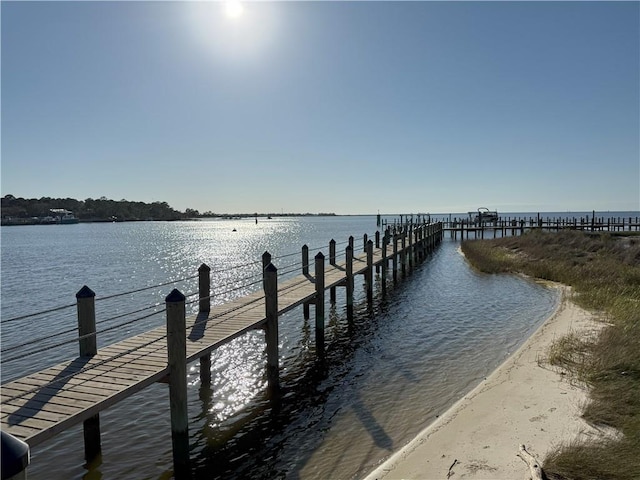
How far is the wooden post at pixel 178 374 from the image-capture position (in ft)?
21.8

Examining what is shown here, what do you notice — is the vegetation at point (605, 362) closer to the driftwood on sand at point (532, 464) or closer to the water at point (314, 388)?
the driftwood on sand at point (532, 464)

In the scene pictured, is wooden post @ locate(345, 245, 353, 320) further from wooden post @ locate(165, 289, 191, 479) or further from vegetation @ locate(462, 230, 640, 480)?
wooden post @ locate(165, 289, 191, 479)

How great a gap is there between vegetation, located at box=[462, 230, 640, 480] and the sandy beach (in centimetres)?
37

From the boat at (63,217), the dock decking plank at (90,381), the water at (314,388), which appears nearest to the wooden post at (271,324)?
the dock decking plank at (90,381)

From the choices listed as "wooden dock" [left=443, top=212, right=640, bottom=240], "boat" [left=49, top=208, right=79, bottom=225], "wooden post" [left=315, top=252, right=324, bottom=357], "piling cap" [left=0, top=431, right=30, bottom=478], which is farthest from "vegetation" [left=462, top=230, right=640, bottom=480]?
"boat" [left=49, top=208, right=79, bottom=225]

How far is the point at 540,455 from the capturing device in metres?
6.27

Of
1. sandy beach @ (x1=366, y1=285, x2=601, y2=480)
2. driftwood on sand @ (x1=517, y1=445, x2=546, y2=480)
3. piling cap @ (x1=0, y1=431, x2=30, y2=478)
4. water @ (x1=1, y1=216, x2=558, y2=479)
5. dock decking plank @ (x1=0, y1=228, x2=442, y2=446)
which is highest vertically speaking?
piling cap @ (x1=0, y1=431, x2=30, y2=478)

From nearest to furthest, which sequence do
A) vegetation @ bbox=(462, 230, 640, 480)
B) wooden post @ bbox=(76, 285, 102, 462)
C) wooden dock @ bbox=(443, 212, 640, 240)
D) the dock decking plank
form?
the dock decking plank → vegetation @ bbox=(462, 230, 640, 480) → wooden post @ bbox=(76, 285, 102, 462) → wooden dock @ bbox=(443, 212, 640, 240)

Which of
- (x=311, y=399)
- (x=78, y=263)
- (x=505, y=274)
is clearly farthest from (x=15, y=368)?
(x=78, y=263)

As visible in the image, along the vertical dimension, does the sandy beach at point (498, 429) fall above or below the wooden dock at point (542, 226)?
below

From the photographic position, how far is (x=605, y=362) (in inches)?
354

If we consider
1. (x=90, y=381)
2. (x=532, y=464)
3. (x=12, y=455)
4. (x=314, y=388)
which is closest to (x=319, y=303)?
(x=314, y=388)

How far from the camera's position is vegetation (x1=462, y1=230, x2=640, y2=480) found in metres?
5.48

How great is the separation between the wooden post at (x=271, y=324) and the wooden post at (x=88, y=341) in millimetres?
3494
